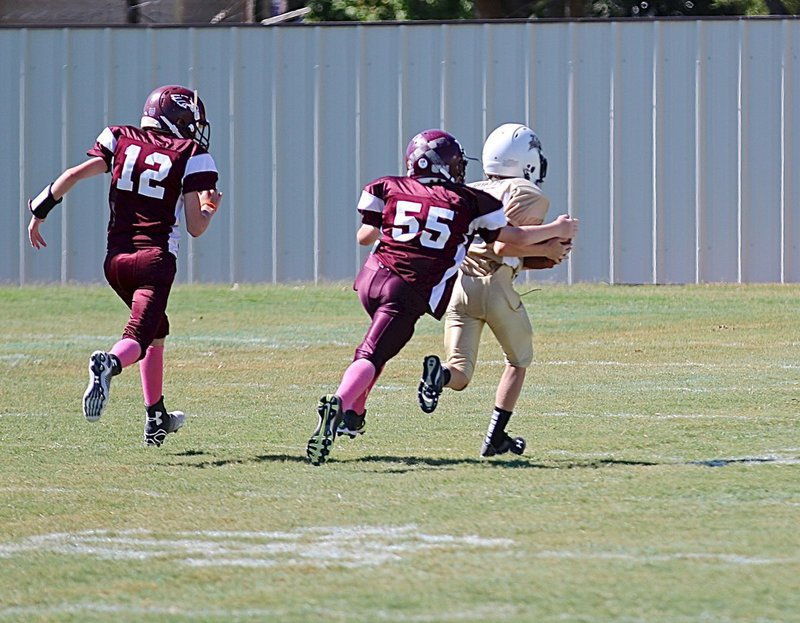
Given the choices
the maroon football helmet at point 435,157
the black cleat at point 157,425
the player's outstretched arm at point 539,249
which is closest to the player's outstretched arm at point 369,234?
the maroon football helmet at point 435,157

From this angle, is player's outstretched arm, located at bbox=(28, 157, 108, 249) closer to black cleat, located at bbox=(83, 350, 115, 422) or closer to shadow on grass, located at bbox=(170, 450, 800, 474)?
black cleat, located at bbox=(83, 350, 115, 422)

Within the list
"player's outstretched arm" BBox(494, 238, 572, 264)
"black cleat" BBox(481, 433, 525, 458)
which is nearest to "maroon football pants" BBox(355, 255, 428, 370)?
"player's outstretched arm" BBox(494, 238, 572, 264)

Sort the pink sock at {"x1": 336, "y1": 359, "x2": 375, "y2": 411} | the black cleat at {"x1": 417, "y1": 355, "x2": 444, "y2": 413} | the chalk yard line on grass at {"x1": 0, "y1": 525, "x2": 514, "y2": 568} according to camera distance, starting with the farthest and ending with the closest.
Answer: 1. the black cleat at {"x1": 417, "y1": 355, "x2": 444, "y2": 413}
2. the pink sock at {"x1": 336, "y1": 359, "x2": 375, "y2": 411}
3. the chalk yard line on grass at {"x1": 0, "y1": 525, "x2": 514, "y2": 568}

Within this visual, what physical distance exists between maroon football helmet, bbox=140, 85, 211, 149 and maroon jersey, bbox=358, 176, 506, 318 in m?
1.23

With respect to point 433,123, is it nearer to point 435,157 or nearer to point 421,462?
point 435,157

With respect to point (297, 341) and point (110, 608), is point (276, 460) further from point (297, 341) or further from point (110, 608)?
point (297, 341)

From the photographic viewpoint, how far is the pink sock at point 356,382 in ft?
23.8

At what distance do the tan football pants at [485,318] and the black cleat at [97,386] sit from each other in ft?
5.36

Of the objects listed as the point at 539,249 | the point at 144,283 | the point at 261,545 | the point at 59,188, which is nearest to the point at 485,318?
the point at 539,249

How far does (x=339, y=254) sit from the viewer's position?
18.9m

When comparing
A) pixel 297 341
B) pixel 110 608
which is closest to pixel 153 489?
pixel 110 608

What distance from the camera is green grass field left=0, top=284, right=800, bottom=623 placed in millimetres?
4656

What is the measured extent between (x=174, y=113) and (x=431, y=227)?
5.43 feet

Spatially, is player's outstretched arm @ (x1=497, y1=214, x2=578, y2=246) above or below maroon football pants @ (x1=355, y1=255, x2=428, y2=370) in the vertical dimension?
above
